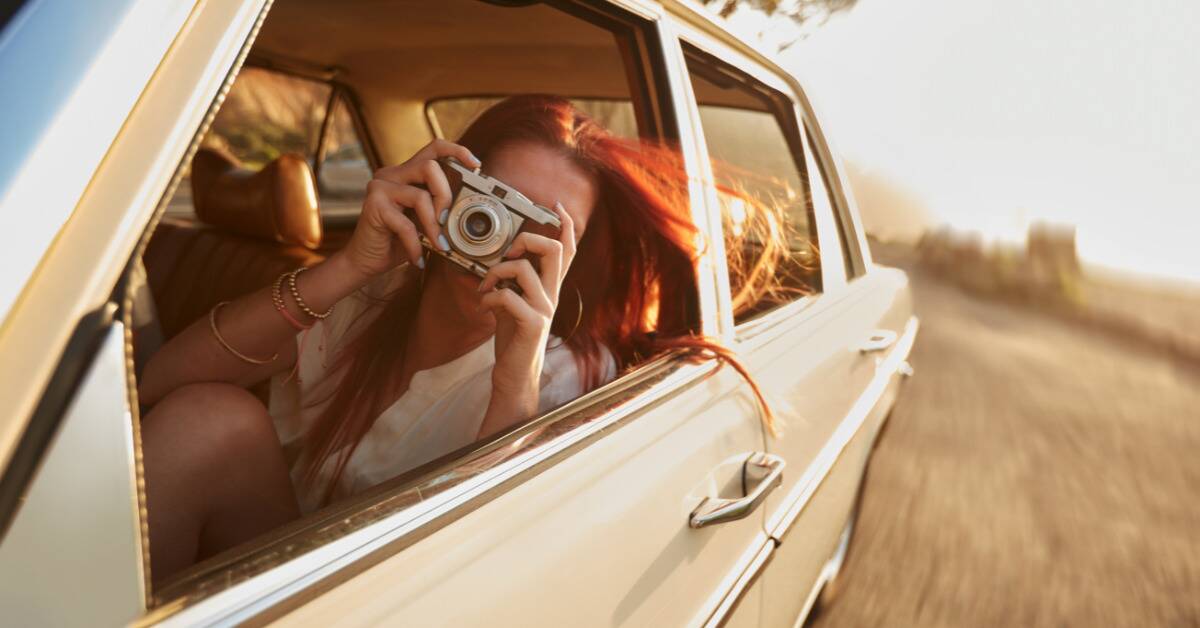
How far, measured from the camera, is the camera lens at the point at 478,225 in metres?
1.20

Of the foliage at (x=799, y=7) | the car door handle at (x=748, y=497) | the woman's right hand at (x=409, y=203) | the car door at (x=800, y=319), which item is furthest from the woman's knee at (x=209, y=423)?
the foliage at (x=799, y=7)

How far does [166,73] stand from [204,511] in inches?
27.7

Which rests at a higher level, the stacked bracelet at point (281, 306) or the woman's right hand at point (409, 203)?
the woman's right hand at point (409, 203)

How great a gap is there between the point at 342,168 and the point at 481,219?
2.61 meters

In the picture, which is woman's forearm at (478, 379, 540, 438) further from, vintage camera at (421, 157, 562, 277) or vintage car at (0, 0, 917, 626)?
vintage camera at (421, 157, 562, 277)

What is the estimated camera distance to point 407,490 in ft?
3.09

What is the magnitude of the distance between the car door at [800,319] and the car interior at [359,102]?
29 millimetres

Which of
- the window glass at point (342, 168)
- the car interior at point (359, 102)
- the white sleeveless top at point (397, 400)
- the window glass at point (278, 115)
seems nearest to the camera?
the white sleeveless top at point (397, 400)

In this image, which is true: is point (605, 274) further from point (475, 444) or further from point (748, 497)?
point (475, 444)

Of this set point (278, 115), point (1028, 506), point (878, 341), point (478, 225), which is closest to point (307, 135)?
point (278, 115)

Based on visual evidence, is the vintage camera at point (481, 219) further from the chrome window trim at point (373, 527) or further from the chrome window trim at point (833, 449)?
the chrome window trim at point (833, 449)

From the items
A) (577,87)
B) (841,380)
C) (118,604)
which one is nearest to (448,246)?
(118,604)

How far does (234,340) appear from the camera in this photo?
1439mm

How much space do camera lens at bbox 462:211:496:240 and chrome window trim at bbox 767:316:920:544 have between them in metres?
0.88
